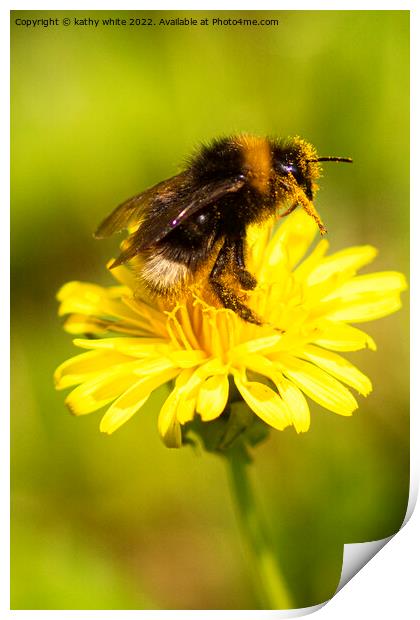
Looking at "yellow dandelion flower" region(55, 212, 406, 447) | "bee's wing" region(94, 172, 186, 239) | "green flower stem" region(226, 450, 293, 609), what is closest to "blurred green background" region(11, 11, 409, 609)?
"green flower stem" region(226, 450, 293, 609)

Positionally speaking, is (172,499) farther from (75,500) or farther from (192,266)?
(192,266)

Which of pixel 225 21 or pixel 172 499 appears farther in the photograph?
pixel 172 499

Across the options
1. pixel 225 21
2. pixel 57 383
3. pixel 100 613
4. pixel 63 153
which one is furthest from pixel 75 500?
pixel 225 21

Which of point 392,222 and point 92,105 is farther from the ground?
point 92,105

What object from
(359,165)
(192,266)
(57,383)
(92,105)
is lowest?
(57,383)

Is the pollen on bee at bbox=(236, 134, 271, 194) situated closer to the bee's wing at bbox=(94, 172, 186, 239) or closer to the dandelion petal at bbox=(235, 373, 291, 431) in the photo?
the bee's wing at bbox=(94, 172, 186, 239)

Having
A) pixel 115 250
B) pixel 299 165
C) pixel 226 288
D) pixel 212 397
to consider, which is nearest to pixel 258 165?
pixel 299 165

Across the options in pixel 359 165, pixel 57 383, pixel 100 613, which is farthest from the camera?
pixel 359 165

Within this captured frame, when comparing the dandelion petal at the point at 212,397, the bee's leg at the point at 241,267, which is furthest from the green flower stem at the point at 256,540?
the bee's leg at the point at 241,267
